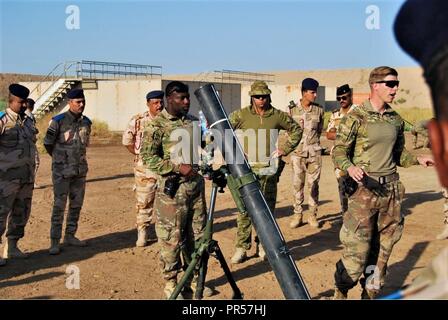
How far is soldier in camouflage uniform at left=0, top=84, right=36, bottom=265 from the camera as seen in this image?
593cm

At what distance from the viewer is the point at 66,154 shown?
6.49m

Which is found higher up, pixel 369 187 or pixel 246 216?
pixel 369 187

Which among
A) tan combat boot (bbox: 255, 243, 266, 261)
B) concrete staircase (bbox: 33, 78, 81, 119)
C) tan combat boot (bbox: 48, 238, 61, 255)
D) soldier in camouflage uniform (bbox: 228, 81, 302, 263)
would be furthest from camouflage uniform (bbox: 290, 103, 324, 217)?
concrete staircase (bbox: 33, 78, 81, 119)

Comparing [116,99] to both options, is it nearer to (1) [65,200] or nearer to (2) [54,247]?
(1) [65,200]

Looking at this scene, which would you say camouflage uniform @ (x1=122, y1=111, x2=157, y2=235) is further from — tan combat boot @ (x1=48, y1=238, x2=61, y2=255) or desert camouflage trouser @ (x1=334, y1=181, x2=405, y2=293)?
desert camouflage trouser @ (x1=334, y1=181, x2=405, y2=293)

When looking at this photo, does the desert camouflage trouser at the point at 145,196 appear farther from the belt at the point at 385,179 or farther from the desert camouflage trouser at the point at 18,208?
the belt at the point at 385,179

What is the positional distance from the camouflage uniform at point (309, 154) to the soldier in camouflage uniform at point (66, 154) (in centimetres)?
332

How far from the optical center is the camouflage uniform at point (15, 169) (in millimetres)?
5945

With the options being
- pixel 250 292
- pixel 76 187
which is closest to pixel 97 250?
pixel 76 187

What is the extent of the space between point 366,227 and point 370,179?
1.39 ft

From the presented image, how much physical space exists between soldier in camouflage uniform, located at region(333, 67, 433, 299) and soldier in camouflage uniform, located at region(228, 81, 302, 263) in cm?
172

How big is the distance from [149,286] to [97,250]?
157cm

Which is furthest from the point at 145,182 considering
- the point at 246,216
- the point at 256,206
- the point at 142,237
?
the point at 256,206

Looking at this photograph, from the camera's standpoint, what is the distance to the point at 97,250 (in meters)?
6.67
